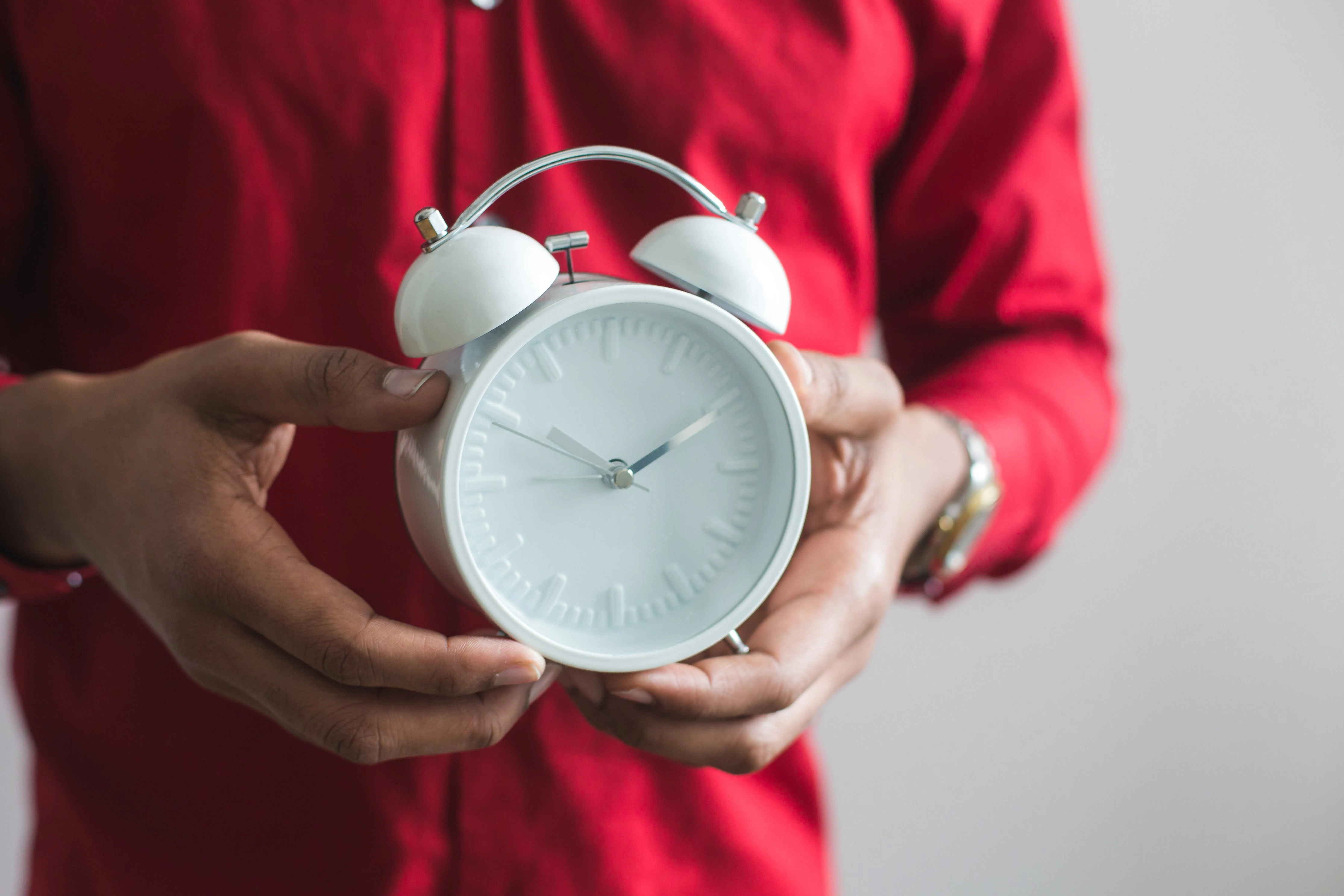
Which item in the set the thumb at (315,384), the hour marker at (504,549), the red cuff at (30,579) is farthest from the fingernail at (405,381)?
the red cuff at (30,579)

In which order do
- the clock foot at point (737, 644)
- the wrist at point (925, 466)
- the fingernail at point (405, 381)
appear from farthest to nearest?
the wrist at point (925, 466), the clock foot at point (737, 644), the fingernail at point (405, 381)

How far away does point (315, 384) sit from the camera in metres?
0.60

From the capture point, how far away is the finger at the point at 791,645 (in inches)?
25.8

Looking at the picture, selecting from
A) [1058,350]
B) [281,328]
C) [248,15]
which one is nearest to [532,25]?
[248,15]

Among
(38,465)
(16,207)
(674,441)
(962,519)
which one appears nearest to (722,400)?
(674,441)

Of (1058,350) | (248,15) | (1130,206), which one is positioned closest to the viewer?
(248,15)

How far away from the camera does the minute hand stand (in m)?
0.65

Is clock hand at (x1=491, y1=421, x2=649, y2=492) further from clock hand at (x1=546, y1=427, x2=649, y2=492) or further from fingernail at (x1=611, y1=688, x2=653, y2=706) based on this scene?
fingernail at (x1=611, y1=688, x2=653, y2=706)

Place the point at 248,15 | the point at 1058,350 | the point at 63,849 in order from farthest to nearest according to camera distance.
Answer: the point at 1058,350
the point at 63,849
the point at 248,15

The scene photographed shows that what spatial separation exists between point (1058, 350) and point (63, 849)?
1.10 metres

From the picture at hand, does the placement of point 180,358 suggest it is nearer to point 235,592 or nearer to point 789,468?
point 235,592

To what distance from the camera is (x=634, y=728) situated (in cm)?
68

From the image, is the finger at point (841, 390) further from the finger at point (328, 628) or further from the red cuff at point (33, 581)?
the red cuff at point (33, 581)

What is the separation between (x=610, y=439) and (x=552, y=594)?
112mm
